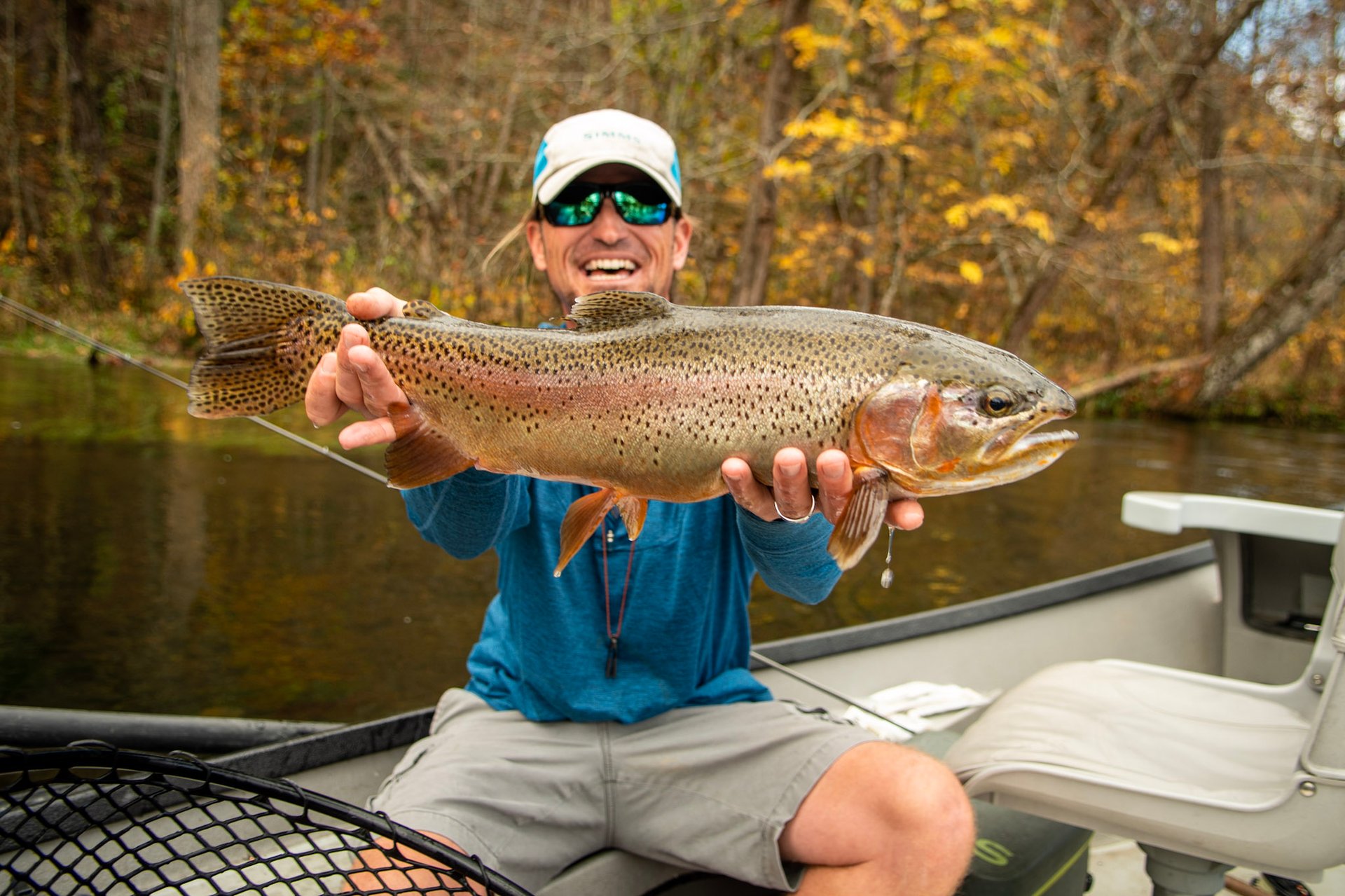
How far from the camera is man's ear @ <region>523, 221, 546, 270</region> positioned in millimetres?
3100

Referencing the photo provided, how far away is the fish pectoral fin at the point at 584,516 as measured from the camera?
6.95 feet

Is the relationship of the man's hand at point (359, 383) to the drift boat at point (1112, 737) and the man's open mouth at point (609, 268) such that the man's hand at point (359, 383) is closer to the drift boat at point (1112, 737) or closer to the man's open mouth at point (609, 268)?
the man's open mouth at point (609, 268)

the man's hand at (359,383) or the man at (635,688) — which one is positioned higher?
the man's hand at (359,383)

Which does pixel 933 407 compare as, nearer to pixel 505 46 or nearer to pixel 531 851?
pixel 531 851

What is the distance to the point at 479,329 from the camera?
2174 millimetres

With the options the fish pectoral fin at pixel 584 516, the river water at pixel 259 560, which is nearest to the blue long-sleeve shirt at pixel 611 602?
the river water at pixel 259 560

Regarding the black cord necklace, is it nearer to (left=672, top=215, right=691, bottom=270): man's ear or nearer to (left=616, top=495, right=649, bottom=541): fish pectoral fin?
(left=616, top=495, right=649, bottom=541): fish pectoral fin

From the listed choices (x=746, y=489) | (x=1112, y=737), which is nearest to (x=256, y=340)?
(x=746, y=489)

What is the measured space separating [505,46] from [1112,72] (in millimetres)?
10704

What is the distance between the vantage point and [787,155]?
46.9 feet

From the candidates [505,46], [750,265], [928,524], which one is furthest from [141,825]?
[505,46]

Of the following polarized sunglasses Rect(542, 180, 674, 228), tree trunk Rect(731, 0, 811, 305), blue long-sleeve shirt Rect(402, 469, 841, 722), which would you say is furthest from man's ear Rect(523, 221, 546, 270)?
tree trunk Rect(731, 0, 811, 305)

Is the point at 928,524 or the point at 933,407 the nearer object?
the point at 933,407

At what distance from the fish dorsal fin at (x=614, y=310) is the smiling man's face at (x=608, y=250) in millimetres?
708
